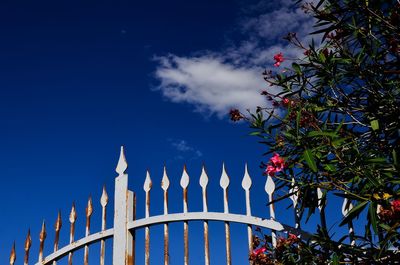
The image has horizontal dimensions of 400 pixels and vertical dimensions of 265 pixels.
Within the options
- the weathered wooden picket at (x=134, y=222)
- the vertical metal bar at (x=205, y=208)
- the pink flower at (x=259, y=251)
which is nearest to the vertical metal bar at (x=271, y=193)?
the weathered wooden picket at (x=134, y=222)

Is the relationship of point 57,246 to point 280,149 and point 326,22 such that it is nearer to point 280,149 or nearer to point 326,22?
point 280,149

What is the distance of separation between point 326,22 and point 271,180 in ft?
4.47

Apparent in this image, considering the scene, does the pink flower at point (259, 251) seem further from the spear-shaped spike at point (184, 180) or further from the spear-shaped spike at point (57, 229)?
the spear-shaped spike at point (57, 229)

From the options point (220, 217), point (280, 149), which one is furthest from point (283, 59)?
point (220, 217)

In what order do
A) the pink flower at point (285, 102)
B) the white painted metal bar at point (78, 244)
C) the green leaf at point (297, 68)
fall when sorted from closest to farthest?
the green leaf at point (297, 68) < the pink flower at point (285, 102) < the white painted metal bar at point (78, 244)

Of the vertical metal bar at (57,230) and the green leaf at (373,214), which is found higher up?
the vertical metal bar at (57,230)

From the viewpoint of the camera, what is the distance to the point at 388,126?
10.8 feet

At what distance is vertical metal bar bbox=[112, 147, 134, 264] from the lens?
15.6ft

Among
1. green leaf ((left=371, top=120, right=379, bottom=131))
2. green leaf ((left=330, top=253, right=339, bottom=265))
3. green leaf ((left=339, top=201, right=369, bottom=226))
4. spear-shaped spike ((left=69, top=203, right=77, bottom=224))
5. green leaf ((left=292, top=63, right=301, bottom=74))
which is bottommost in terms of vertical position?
green leaf ((left=330, top=253, right=339, bottom=265))

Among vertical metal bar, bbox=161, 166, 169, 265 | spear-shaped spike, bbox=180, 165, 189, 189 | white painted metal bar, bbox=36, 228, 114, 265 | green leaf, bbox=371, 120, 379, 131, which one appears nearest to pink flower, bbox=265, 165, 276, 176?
green leaf, bbox=371, 120, 379, 131

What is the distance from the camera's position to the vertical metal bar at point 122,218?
4762 millimetres

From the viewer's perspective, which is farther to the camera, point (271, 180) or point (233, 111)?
point (271, 180)

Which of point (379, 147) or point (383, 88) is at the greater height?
point (383, 88)

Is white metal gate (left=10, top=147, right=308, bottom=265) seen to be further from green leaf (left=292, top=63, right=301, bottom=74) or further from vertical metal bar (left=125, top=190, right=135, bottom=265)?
green leaf (left=292, top=63, right=301, bottom=74)
